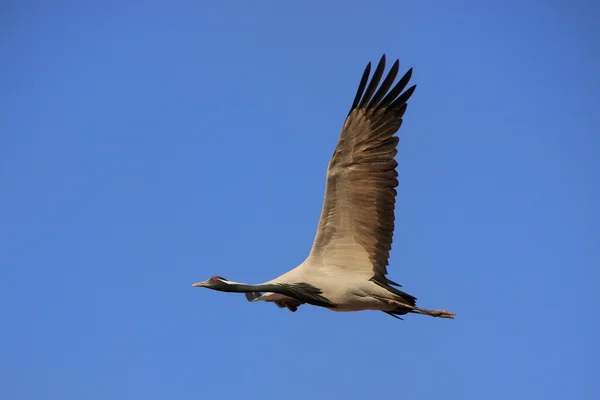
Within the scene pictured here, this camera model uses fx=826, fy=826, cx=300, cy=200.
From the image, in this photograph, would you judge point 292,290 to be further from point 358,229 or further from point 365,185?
point 365,185

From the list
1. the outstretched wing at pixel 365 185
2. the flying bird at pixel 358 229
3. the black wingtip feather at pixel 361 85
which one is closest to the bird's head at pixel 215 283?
the flying bird at pixel 358 229

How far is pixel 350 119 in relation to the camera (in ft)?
55.3

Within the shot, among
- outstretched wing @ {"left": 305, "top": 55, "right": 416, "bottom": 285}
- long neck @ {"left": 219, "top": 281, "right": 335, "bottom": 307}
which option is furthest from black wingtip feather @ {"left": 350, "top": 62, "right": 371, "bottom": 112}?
long neck @ {"left": 219, "top": 281, "right": 335, "bottom": 307}

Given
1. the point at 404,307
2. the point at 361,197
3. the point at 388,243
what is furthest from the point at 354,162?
the point at 404,307

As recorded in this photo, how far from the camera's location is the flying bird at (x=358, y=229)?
16500mm

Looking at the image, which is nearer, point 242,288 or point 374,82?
point 242,288

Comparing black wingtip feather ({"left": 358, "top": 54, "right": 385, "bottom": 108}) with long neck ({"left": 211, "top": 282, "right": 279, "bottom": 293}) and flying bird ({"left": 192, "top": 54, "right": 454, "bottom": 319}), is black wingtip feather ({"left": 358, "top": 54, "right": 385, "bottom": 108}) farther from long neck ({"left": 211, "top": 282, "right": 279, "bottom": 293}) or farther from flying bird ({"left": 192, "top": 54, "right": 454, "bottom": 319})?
long neck ({"left": 211, "top": 282, "right": 279, "bottom": 293})

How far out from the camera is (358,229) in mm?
16828

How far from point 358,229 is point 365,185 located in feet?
3.03

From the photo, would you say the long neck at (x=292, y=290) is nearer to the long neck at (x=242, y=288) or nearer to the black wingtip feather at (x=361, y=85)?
the long neck at (x=242, y=288)

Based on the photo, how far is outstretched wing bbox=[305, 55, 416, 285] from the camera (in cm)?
1655

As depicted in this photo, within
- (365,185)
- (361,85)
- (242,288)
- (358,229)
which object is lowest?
(242,288)

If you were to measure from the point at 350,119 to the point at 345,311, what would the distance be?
3974 mm

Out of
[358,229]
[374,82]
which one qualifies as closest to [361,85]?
[374,82]
